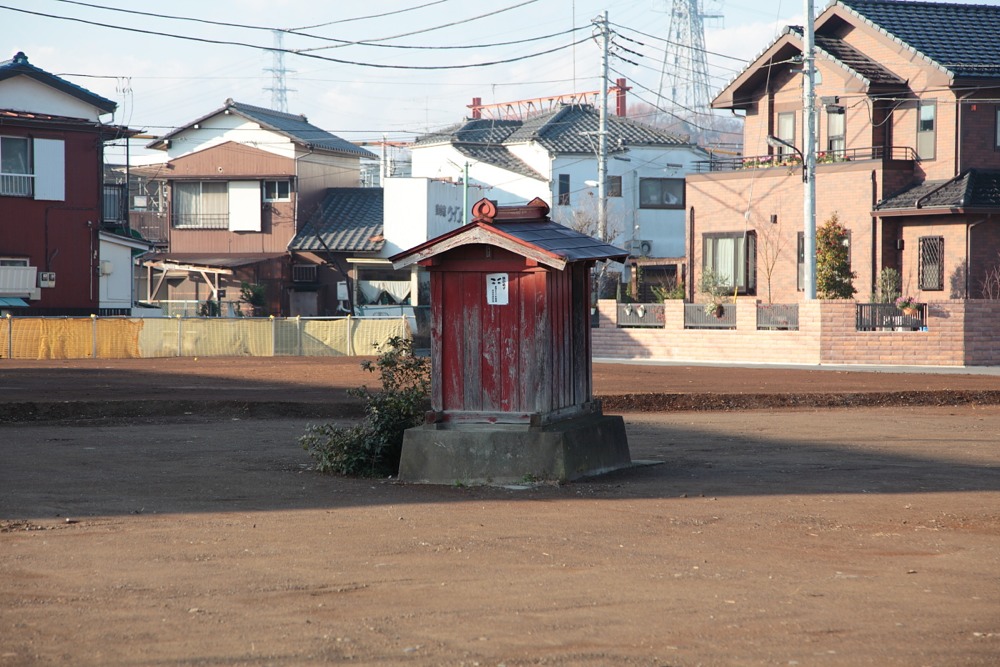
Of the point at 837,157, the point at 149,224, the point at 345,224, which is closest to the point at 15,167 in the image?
the point at 345,224

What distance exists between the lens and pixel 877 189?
3594 centimetres

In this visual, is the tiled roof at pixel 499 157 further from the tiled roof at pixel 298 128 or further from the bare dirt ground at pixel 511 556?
the bare dirt ground at pixel 511 556

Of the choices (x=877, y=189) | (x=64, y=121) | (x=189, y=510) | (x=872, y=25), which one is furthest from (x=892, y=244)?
(x=189, y=510)

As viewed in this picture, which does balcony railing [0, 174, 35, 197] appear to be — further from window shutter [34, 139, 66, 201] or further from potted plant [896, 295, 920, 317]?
potted plant [896, 295, 920, 317]

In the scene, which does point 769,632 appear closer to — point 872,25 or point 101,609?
point 101,609

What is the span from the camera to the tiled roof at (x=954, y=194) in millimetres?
33250

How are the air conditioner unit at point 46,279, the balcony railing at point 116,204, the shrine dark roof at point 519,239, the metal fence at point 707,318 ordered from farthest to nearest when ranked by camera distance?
1. the balcony railing at point 116,204
2. the air conditioner unit at point 46,279
3. the metal fence at point 707,318
4. the shrine dark roof at point 519,239

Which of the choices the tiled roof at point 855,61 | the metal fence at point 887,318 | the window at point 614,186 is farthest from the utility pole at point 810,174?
the window at point 614,186

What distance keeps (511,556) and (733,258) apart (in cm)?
3324

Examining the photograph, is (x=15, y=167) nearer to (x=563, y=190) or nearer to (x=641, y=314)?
(x=641, y=314)

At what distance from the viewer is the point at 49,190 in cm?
3862

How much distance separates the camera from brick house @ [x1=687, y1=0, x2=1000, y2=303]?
1358 inches

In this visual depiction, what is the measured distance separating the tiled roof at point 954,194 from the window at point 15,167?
27583 millimetres

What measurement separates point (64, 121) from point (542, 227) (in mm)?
30089
